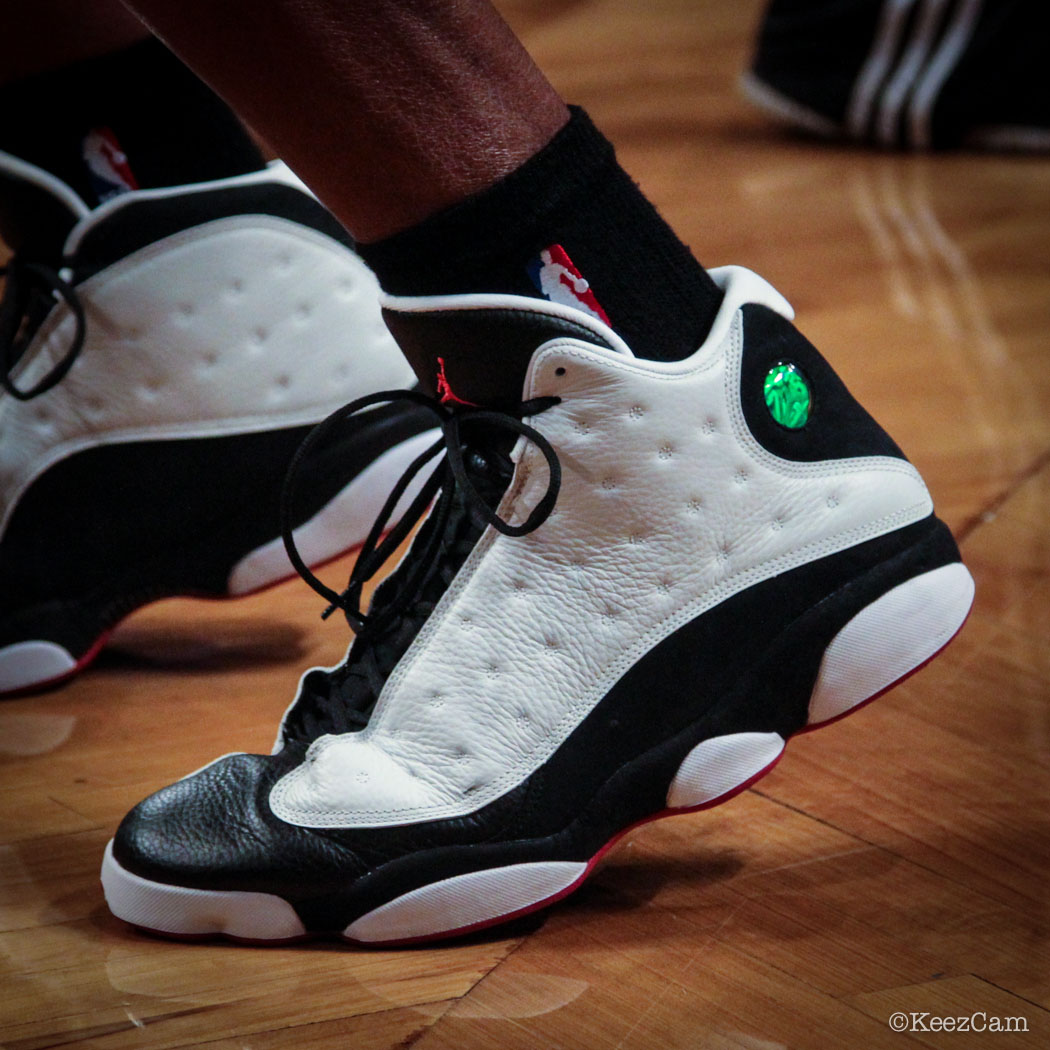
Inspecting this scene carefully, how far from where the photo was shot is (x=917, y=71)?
181 cm

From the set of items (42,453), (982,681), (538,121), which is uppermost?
(538,121)

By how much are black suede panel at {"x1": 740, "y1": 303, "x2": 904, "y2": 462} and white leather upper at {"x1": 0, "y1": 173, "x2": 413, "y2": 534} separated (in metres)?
0.28

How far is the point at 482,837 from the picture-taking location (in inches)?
20.2

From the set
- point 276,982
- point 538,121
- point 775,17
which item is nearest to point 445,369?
point 538,121

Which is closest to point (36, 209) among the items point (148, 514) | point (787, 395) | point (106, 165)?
point (106, 165)

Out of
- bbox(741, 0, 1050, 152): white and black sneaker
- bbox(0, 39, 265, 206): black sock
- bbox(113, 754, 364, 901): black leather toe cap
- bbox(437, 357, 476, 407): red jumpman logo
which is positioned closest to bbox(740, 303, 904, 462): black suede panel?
bbox(437, 357, 476, 407): red jumpman logo

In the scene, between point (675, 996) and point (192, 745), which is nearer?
point (675, 996)

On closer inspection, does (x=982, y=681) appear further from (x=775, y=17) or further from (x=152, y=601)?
(x=775, y=17)

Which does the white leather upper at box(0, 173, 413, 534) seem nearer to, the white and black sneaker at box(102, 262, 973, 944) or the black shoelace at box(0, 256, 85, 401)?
the black shoelace at box(0, 256, 85, 401)

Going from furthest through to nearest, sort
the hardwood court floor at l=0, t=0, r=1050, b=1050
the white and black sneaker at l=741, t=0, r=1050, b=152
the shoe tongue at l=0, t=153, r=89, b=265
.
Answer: the white and black sneaker at l=741, t=0, r=1050, b=152
the shoe tongue at l=0, t=153, r=89, b=265
the hardwood court floor at l=0, t=0, r=1050, b=1050

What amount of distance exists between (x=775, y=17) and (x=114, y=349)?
1.51 m

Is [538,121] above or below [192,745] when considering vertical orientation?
above

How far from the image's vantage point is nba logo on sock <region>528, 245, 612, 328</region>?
1.64ft

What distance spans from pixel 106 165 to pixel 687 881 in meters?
0.50
